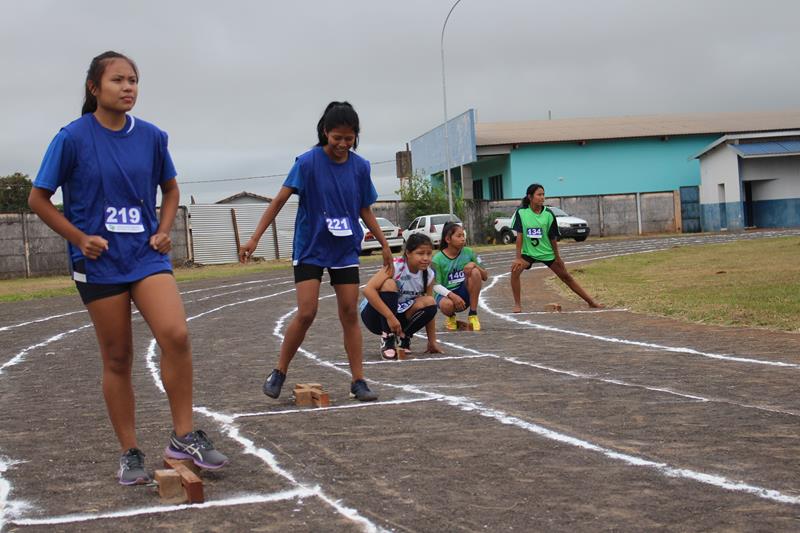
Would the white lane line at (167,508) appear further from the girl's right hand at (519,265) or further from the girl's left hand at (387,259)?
the girl's right hand at (519,265)

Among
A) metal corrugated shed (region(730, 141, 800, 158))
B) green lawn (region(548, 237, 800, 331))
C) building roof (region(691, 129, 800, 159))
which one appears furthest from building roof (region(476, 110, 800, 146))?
green lawn (region(548, 237, 800, 331))

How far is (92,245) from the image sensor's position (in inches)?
201

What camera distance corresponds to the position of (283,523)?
14.5ft

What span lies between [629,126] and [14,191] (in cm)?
3929

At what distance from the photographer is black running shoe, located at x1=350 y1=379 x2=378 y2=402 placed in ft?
24.5

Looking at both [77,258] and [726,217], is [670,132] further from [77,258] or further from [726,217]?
[77,258]

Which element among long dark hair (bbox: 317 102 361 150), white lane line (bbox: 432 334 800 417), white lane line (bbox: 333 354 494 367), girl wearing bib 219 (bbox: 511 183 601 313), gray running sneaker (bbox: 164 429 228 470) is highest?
long dark hair (bbox: 317 102 361 150)

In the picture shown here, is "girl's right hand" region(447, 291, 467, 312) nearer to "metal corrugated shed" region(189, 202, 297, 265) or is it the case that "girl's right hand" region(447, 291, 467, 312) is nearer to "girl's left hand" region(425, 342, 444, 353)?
"girl's left hand" region(425, 342, 444, 353)

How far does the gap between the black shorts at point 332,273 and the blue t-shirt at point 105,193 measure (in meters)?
2.11

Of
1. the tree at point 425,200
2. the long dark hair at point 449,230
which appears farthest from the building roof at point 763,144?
the long dark hair at point 449,230

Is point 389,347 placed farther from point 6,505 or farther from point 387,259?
point 6,505

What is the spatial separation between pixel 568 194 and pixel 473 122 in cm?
827

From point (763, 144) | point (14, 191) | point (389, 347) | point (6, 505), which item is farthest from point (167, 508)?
point (14, 191)

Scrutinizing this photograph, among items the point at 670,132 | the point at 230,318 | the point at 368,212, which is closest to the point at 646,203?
the point at 670,132
